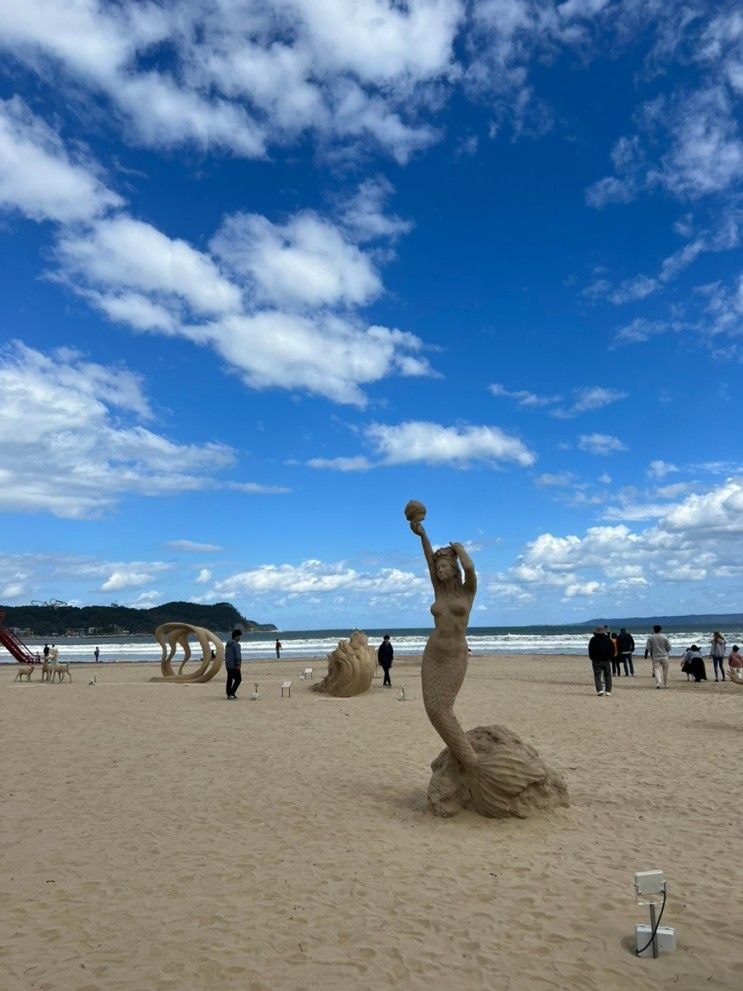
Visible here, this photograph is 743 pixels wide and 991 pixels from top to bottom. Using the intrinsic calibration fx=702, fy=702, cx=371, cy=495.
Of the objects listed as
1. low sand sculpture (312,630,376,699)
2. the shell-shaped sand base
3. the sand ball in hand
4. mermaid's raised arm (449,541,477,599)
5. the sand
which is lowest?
the sand

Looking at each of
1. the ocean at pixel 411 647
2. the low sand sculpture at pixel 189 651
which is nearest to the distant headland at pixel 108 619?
the ocean at pixel 411 647

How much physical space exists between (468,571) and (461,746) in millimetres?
1798

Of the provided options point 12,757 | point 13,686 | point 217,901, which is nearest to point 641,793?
point 217,901

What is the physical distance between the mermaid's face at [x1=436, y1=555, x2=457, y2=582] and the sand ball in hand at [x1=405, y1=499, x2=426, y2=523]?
0.53m

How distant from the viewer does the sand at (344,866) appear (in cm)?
421

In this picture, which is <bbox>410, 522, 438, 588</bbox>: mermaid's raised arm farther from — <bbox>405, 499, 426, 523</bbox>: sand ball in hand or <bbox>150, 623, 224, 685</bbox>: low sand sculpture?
<bbox>150, 623, 224, 685</bbox>: low sand sculpture

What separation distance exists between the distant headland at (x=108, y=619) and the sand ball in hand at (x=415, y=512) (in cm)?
10993

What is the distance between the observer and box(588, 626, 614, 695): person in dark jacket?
17.2 m

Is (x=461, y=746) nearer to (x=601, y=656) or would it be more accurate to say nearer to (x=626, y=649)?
(x=601, y=656)

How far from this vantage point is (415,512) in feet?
25.3

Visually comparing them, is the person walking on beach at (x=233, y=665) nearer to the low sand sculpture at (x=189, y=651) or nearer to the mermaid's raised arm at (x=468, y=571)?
the low sand sculpture at (x=189, y=651)

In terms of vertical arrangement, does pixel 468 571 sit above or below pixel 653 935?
above

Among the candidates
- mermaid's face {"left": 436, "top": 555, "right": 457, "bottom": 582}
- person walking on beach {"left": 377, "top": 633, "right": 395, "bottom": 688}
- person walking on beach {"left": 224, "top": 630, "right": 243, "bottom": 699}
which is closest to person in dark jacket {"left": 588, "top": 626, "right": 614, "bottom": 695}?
person walking on beach {"left": 377, "top": 633, "right": 395, "bottom": 688}

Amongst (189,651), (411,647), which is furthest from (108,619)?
(189,651)
